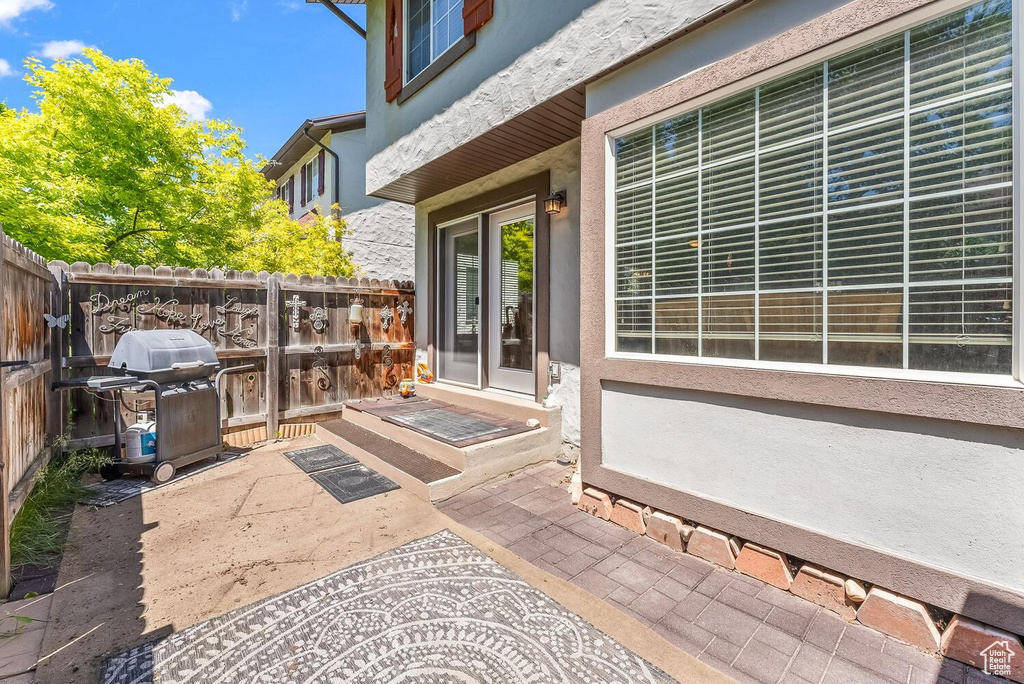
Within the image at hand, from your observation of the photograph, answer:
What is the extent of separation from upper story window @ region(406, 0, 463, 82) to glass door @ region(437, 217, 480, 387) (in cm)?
190

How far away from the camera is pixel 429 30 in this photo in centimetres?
520

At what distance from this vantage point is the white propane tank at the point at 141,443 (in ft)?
12.9

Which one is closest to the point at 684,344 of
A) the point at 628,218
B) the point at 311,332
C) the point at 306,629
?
the point at 628,218

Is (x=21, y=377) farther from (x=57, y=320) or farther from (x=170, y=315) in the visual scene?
(x=170, y=315)

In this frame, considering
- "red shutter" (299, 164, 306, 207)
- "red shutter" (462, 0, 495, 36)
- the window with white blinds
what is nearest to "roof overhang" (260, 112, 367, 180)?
"red shutter" (299, 164, 306, 207)

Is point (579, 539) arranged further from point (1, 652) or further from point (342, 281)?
point (342, 281)

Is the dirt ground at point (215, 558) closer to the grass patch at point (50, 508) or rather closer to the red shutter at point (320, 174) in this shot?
the grass patch at point (50, 508)

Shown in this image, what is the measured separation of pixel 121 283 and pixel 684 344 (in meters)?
5.35

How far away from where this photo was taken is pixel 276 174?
53.2 feet

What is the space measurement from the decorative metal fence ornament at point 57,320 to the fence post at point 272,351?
172 centimetres

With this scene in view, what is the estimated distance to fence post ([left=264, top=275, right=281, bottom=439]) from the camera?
17.5 feet

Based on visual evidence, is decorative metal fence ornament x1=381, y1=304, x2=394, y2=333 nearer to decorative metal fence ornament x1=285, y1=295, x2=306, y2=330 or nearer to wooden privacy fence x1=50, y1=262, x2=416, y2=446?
wooden privacy fence x1=50, y1=262, x2=416, y2=446

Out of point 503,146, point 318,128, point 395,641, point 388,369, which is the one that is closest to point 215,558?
point 395,641

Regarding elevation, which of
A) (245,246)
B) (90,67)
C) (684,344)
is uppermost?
(90,67)
